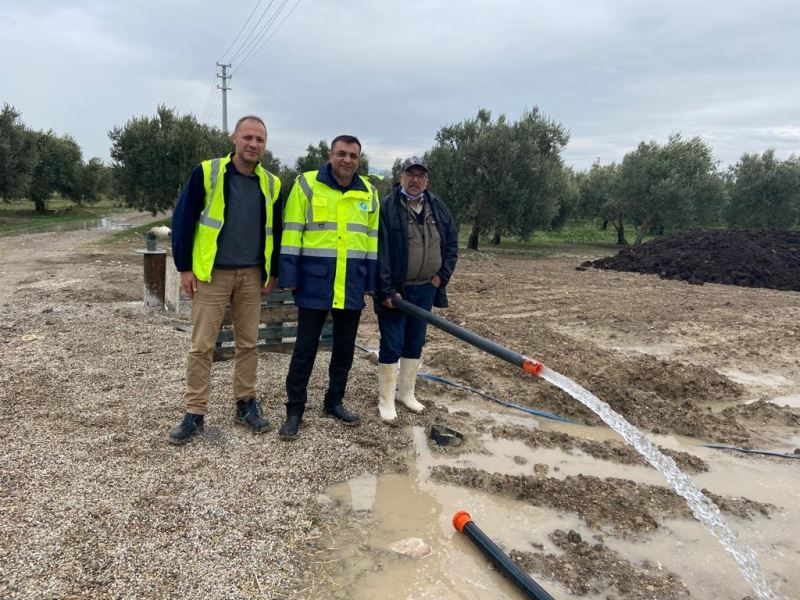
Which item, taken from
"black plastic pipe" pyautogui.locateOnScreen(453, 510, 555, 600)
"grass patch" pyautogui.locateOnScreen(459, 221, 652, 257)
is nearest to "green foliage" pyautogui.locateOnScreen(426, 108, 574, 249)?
"grass patch" pyautogui.locateOnScreen(459, 221, 652, 257)

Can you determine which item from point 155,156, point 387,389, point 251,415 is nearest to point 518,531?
point 387,389

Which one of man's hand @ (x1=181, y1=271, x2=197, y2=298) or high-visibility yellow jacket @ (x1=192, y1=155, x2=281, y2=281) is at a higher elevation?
high-visibility yellow jacket @ (x1=192, y1=155, x2=281, y2=281)

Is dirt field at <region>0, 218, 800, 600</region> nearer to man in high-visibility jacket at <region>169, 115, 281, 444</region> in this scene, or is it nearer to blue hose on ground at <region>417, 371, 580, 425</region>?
blue hose on ground at <region>417, 371, 580, 425</region>

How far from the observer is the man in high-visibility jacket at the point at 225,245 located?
365 cm

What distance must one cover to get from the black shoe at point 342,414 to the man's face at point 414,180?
1.92 meters

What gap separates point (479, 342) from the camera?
11.6 feet

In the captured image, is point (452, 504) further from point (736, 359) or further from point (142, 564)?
point (736, 359)

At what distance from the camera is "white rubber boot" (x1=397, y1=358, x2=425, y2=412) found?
16.1ft

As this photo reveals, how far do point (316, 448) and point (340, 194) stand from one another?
1.92 meters

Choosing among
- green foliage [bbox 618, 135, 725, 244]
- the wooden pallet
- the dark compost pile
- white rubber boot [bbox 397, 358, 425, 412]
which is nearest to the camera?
white rubber boot [bbox 397, 358, 425, 412]

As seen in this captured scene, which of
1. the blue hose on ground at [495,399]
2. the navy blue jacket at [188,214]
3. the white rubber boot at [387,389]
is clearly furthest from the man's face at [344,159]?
the blue hose on ground at [495,399]

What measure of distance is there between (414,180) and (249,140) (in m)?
1.31

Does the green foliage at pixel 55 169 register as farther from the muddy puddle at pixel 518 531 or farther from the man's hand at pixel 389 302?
the muddy puddle at pixel 518 531

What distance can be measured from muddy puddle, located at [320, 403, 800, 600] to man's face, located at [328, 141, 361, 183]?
7.20ft
